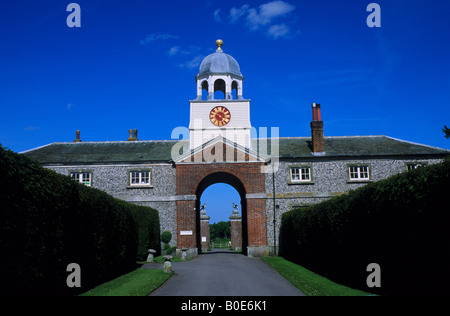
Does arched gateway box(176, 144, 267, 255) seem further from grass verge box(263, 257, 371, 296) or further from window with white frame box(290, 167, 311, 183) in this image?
grass verge box(263, 257, 371, 296)

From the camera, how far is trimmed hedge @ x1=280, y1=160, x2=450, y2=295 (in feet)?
33.1

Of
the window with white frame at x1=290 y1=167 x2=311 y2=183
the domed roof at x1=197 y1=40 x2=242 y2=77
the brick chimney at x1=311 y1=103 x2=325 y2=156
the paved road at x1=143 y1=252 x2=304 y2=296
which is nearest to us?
the paved road at x1=143 y1=252 x2=304 y2=296

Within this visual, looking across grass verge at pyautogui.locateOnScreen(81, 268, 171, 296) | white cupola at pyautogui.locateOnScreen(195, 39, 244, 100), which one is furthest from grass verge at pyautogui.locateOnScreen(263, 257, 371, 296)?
white cupola at pyautogui.locateOnScreen(195, 39, 244, 100)

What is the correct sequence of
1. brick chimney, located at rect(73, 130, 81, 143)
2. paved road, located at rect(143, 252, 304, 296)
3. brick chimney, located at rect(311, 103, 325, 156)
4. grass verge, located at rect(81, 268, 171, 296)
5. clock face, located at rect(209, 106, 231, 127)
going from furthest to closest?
brick chimney, located at rect(73, 130, 81, 143), clock face, located at rect(209, 106, 231, 127), brick chimney, located at rect(311, 103, 325, 156), paved road, located at rect(143, 252, 304, 296), grass verge, located at rect(81, 268, 171, 296)

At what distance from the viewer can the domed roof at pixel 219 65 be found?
123 feet

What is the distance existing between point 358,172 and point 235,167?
35.1ft

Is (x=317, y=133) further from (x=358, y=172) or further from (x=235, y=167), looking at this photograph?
(x=235, y=167)

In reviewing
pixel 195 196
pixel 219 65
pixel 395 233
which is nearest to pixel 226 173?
pixel 195 196

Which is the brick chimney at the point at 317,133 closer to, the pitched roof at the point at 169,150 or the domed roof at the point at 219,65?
the pitched roof at the point at 169,150

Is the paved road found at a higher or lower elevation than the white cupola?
lower

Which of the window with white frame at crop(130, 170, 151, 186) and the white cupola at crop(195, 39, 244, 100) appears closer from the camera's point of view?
the window with white frame at crop(130, 170, 151, 186)

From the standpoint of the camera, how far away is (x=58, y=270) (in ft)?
40.9
